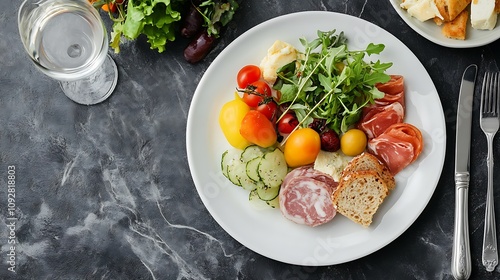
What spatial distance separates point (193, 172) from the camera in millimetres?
2281

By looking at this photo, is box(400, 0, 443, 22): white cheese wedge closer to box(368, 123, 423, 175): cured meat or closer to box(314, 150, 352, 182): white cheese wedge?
box(368, 123, 423, 175): cured meat

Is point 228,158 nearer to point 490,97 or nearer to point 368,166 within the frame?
point 368,166

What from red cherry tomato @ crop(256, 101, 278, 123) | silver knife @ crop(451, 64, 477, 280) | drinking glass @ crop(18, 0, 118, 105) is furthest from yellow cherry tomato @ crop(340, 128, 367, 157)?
drinking glass @ crop(18, 0, 118, 105)

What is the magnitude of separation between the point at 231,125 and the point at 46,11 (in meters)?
0.71

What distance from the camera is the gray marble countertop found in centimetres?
235

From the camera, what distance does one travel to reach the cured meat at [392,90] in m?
2.23

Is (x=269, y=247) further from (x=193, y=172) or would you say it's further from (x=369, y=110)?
(x=369, y=110)

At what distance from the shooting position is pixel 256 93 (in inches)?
86.4

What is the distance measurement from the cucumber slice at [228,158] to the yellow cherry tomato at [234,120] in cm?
3

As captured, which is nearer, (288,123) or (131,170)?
(288,123)

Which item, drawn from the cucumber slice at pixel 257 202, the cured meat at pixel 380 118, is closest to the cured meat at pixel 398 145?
the cured meat at pixel 380 118

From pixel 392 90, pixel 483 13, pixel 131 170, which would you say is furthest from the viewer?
pixel 131 170

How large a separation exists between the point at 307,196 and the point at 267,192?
13 centimetres

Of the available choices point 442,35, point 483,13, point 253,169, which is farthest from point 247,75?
point 483,13
